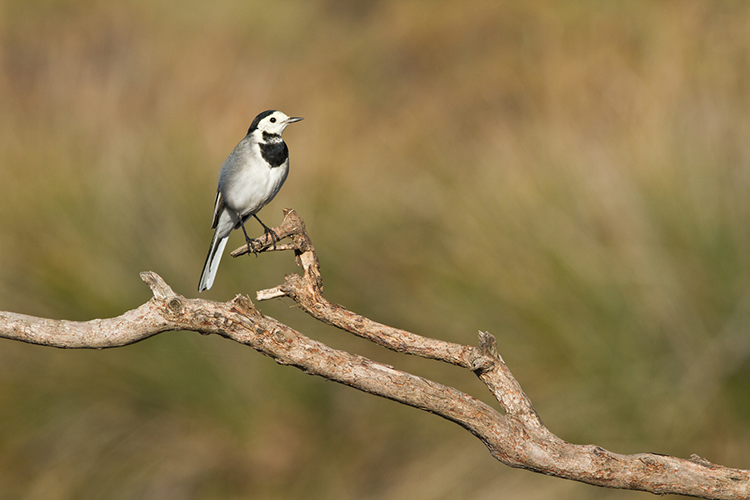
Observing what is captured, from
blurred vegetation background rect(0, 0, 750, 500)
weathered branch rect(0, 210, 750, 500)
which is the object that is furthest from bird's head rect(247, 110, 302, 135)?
blurred vegetation background rect(0, 0, 750, 500)

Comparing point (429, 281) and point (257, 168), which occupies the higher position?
point (429, 281)

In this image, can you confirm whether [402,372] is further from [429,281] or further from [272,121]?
[429,281]

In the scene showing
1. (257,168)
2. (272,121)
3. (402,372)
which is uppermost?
(272,121)

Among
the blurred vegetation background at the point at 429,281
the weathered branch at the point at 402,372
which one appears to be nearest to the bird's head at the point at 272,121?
the weathered branch at the point at 402,372

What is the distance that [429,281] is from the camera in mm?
3844

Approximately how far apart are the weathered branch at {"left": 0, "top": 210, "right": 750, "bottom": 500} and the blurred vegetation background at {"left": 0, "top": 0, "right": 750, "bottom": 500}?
6.28 feet

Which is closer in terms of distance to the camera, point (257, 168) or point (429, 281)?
point (257, 168)

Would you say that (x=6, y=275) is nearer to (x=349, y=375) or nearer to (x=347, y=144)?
(x=347, y=144)

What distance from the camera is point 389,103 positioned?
25.0 ft

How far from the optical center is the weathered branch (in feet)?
4.49

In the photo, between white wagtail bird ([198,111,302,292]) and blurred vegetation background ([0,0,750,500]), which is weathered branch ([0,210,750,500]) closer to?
white wagtail bird ([198,111,302,292])

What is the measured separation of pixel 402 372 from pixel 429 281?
236 centimetres

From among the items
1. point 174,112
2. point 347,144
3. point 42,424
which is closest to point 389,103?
point 347,144

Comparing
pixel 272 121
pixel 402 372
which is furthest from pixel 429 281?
pixel 402 372
